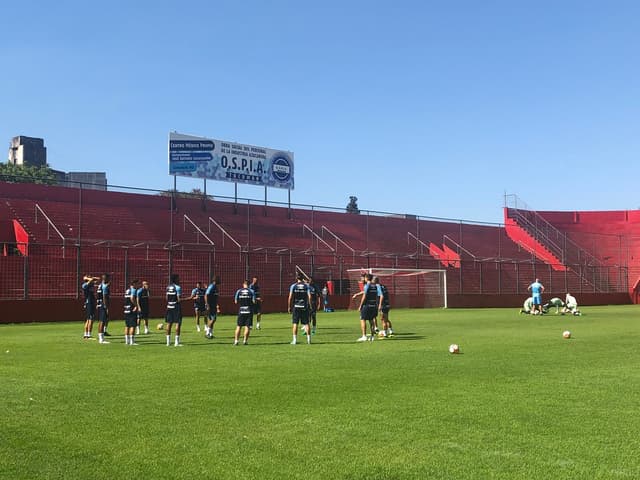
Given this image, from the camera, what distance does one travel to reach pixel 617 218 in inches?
2665

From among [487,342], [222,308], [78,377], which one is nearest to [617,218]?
[222,308]

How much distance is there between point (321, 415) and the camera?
8.06 meters

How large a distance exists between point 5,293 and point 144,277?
7.30m

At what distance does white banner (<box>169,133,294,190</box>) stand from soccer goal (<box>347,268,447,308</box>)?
14.5 metres

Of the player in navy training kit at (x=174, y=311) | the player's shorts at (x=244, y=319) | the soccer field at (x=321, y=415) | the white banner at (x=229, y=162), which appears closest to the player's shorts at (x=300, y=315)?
the player's shorts at (x=244, y=319)

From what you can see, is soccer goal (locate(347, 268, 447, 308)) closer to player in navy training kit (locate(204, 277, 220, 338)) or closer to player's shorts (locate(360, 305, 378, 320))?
player in navy training kit (locate(204, 277, 220, 338))

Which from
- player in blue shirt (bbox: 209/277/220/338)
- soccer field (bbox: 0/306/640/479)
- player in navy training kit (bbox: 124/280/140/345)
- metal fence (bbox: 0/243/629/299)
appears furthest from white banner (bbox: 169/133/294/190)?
soccer field (bbox: 0/306/640/479)

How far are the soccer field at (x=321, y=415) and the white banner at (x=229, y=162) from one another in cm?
3723

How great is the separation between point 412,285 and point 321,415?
129 ft

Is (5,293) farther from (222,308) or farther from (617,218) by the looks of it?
(617,218)

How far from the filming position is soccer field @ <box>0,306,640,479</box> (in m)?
5.96

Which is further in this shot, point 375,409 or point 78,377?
point 78,377

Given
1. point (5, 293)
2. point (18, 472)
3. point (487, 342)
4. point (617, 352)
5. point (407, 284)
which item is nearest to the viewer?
point (18, 472)

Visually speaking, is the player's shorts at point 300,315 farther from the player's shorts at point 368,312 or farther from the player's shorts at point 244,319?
the player's shorts at point 368,312
